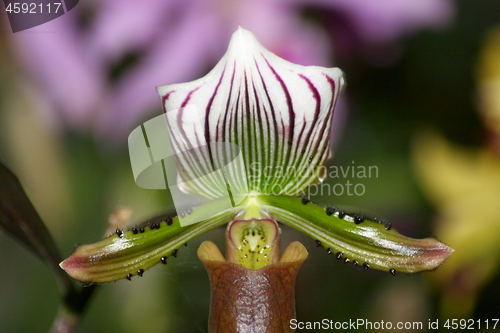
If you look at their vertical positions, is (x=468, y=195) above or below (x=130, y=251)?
below

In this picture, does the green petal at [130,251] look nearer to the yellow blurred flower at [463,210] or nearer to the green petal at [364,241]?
the green petal at [364,241]

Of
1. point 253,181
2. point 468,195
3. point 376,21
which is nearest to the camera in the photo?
point 253,181

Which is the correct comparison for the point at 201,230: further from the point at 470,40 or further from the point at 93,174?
the point at 470,40

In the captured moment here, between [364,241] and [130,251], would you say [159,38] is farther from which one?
[364,241]

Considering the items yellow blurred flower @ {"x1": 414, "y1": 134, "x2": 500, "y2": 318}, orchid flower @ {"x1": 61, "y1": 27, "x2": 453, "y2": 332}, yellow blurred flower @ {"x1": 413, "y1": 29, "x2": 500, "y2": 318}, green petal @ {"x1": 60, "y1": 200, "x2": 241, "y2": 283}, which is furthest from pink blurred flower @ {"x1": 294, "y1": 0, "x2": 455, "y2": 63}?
green petal @ {"x1": 60, "y1": 200, "x2": 241, "y2": 283}

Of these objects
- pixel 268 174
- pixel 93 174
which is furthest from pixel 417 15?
pixel 93 174

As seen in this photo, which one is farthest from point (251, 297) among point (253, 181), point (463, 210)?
point (463, 210)

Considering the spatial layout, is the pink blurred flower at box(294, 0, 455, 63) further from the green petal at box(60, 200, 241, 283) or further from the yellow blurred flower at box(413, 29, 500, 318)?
the green petal at box(60, 200, 241, 283)
